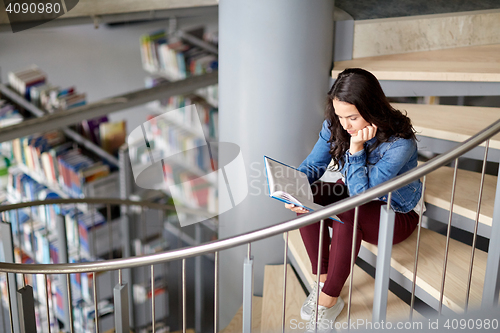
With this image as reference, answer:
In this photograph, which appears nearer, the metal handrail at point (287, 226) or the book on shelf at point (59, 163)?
the metal handrail at point (287, 226)

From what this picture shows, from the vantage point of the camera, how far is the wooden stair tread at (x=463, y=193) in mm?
1838

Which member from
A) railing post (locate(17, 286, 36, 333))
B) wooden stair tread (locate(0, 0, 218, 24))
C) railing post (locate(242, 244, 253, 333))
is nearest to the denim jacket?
railing post (locate(242, 244, 253, 333))

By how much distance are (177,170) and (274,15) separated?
Answer: 1.78 metres

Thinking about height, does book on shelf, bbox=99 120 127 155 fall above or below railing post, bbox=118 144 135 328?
above

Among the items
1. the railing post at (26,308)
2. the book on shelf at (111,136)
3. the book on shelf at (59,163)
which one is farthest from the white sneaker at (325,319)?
the book on shelf at (111,136)

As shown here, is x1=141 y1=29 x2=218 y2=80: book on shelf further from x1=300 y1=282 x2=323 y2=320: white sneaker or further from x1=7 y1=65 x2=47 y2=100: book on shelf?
x1=300 y1=282 x2=323 y2=320: white sneaker

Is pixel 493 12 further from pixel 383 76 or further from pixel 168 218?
pixel 168 218

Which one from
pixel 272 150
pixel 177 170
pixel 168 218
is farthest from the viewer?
pixel 168 218

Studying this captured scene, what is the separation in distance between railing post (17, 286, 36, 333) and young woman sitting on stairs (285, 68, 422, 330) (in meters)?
1.07

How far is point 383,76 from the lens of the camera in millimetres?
2424

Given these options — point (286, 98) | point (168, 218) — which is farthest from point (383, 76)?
point (168, 218)

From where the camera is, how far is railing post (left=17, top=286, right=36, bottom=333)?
6.06 feet

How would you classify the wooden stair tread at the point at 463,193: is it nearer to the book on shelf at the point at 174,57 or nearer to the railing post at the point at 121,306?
the railing post at the point at 121,306

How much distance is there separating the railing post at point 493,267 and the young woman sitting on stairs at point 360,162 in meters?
0.33
